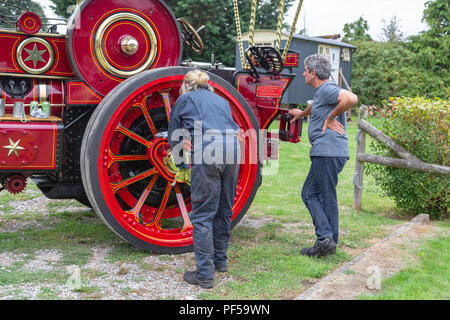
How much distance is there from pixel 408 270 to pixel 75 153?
2802 millimetres

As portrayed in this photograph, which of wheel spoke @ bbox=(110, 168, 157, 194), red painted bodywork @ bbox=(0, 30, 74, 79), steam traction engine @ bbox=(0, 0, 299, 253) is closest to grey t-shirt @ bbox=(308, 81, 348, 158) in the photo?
steam traction engine @ bbox=(0, 0, 299, 253)

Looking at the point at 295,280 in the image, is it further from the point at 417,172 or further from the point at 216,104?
the point at 417,172

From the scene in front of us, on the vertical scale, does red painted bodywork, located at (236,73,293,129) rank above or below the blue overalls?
above

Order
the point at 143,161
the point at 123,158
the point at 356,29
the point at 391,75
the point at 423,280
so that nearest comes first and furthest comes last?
the point at 423,280, the point at 123,158, the point at 143,161, the point at 391,75, the point at 356,29

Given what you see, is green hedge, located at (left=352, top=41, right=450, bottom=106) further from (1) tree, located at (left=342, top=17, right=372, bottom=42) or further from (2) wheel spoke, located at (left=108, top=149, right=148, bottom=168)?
(2) wheel spoke, located at (left=108, top=149, right=148, bottom=168)

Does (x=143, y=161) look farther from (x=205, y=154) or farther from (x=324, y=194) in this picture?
(x=324, y=194)

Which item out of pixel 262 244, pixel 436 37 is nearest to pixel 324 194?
pixel 262 244

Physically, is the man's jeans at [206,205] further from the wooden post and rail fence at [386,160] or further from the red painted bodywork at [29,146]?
the wooden post and rail fence at [386,160]

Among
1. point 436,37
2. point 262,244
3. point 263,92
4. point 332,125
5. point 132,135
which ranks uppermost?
point 436,37

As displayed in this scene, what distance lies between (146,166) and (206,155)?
1111mm

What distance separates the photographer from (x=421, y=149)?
18.3ft

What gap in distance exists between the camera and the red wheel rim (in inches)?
152

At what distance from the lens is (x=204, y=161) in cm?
351
